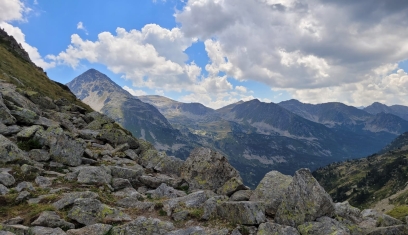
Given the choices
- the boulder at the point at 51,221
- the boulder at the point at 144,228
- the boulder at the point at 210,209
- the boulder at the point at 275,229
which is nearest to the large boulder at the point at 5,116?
the boulder at the point at 51,221

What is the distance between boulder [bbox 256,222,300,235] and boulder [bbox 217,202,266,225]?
0.95m

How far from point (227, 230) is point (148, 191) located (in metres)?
10.4

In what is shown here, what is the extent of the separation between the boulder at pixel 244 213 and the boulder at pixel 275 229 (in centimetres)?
95

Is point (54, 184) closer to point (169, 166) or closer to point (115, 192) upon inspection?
point (115, 192)

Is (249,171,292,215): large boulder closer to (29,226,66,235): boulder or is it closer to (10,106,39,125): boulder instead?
(29,226,66,235): boulder

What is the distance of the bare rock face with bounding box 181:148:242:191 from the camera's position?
26.6m

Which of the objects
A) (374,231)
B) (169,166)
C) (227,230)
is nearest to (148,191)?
(169,166)

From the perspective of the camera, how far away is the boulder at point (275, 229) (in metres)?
15.2

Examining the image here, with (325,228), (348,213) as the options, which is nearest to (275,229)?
(325,228)

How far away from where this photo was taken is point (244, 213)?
16875mm

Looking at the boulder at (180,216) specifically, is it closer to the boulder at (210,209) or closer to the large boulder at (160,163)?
the boulder at (210,209)

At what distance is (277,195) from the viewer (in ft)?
66.9

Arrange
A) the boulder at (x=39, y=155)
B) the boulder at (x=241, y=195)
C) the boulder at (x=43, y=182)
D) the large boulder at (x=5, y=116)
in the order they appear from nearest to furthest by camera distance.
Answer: the boulder at (x=43, y=182), the boulder at (x=241, y=195), the boulder at (x=39, y=155), the large boulder at (x=5, y=116)

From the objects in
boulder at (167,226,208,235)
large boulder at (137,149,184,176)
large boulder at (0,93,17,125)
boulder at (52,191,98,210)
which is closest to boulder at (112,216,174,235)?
boulder at (167,226,208,235)
